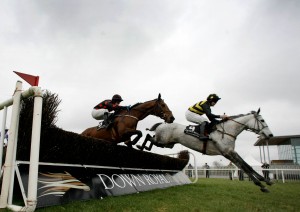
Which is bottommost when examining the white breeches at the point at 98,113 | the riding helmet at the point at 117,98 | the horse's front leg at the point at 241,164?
the horse's front leg at the point at 241,164

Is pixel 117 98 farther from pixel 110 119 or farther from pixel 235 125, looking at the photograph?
pixel 235 125

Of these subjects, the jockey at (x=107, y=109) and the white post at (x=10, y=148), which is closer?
the white post at (x=10, y=148)

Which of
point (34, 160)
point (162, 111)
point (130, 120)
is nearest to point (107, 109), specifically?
point (130, 120)

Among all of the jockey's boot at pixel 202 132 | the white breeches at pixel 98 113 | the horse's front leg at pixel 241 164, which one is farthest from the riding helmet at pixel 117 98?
the horse's front leg at pixel 241 164

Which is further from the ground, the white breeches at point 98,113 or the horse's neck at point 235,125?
the white breeches at point 98,113

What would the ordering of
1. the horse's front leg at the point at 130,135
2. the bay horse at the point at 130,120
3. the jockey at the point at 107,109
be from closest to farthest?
the horse's front leg at the point at 130,135 → the bay horse at the point at 130,120 → the jockey at the point at 107,109

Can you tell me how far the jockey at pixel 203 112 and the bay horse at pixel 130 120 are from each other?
0.77 metres

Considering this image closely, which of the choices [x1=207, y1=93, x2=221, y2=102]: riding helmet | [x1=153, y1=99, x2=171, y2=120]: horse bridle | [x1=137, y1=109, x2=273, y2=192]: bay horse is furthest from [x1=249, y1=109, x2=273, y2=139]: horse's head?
[x1=153, y1=99, x2=171, y2=120]: horse bridle

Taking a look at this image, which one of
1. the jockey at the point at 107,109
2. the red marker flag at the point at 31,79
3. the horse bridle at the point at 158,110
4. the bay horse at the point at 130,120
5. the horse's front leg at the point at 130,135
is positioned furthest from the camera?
the horse bridle at the point at 158,110

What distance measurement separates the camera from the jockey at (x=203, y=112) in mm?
7184

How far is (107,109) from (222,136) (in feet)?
10.7

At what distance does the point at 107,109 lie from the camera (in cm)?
735

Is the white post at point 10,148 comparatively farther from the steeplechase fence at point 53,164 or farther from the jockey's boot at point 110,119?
the jockey's boot at point 110,119

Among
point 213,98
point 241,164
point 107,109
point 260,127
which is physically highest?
point 213,98
